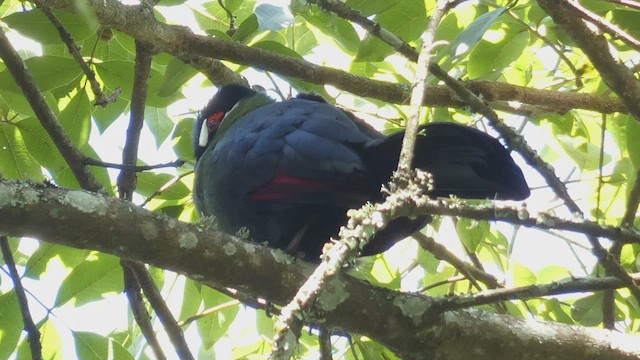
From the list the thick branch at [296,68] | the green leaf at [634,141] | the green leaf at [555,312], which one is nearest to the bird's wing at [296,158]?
the thick branch at [296,68]

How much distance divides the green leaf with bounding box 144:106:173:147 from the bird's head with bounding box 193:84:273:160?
99 millimetres

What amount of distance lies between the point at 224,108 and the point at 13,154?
81 cm

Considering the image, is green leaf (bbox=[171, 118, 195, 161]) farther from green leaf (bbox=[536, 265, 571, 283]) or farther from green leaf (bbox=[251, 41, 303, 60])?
green leaf (bbox=[536, 265, 571, 283])

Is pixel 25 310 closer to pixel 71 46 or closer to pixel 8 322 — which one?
pixel 8 322

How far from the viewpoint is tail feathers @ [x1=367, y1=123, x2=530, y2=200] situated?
188cm

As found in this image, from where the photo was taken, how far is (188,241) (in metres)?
1.56

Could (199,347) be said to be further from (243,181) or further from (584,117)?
(584,117)

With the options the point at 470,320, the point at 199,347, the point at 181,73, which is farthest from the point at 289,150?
the point at 199,347

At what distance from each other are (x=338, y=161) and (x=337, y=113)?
32cm

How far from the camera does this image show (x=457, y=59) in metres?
2.03

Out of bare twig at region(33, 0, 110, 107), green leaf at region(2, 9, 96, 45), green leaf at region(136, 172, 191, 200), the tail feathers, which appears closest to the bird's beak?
green leaf at region(136, 172, 191, 200)

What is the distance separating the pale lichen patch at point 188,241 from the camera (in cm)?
155

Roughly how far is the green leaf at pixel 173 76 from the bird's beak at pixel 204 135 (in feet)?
1.49

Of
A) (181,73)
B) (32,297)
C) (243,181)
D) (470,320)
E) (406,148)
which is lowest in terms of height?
(470,320)
